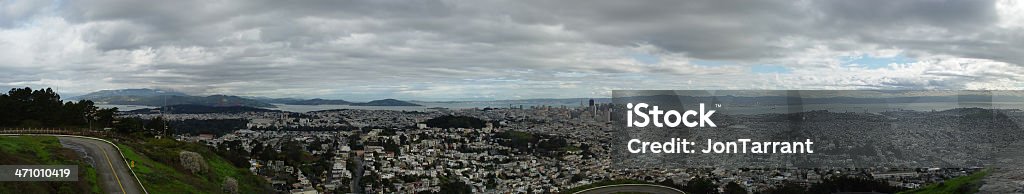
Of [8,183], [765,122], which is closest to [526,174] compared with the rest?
[765,122]

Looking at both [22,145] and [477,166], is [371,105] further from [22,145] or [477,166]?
[22,145]

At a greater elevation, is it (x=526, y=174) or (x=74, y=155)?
(x=74, y=155)

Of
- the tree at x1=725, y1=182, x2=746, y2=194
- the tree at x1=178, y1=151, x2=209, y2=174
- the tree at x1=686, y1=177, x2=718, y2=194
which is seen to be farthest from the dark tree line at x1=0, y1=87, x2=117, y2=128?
the tree at x1=725, y1=182, x2=746, y2=194

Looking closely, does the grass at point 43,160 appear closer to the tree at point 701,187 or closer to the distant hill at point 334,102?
the tree at point 701,187

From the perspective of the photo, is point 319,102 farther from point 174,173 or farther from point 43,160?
point 43,160

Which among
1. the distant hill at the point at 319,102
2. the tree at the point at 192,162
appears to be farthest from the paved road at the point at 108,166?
the distant hill at the point at 319,102

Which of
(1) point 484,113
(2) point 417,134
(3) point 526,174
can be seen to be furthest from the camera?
(1) point 484,113
